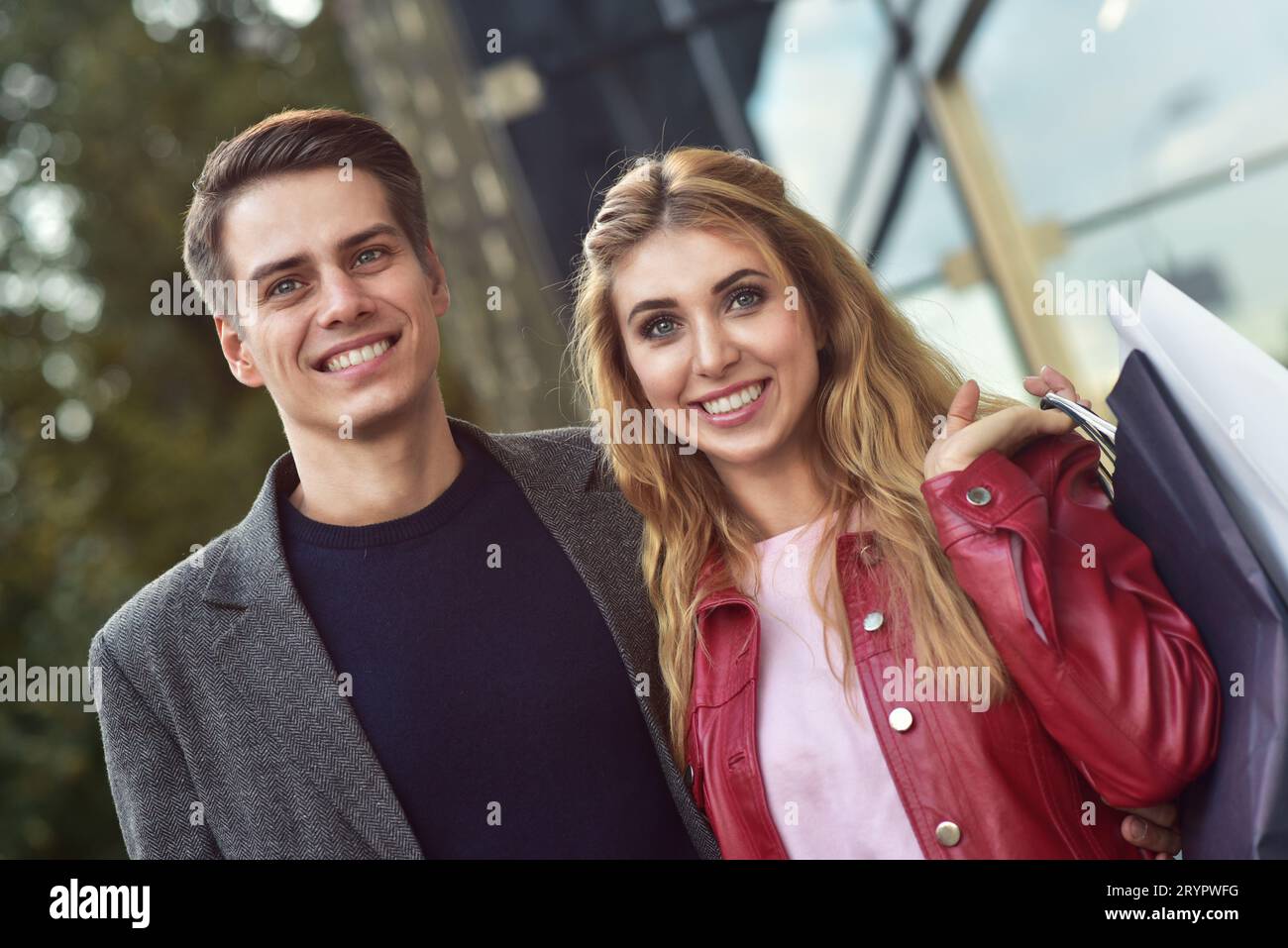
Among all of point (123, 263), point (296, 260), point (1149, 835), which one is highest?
point (123, 263)

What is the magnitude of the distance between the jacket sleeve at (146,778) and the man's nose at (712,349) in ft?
3.87

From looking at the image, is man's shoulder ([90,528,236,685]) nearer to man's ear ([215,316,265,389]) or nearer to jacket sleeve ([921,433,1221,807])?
man's ear ([215,316,265,389])

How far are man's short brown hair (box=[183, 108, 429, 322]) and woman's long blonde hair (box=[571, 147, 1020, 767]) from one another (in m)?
0.42

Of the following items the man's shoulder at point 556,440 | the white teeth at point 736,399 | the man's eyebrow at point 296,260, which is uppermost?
the man's eyebrow at point 296,260

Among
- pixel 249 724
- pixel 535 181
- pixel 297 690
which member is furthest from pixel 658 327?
pixel 535 181

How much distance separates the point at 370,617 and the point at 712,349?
0.84 metres

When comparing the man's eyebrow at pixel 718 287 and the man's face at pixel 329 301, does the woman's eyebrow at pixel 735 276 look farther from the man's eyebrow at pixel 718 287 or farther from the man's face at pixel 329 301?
the man's face at pixel 329 301

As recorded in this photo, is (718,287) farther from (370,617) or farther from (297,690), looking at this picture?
(297,690)

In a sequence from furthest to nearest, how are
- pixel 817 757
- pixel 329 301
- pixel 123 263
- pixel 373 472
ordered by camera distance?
pixel 123 263, pixel 373 472, pixel 329 301, pixel 817 757

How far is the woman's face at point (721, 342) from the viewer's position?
2.49 metres

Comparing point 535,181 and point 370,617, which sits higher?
point 535,181

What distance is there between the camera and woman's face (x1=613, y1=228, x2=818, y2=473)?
2492mm

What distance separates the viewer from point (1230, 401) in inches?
74.5

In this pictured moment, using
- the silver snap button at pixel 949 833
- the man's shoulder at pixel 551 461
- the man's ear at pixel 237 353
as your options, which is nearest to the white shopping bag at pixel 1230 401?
the silver snap button at pixel 949 833
